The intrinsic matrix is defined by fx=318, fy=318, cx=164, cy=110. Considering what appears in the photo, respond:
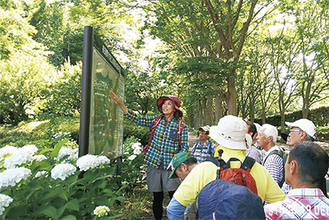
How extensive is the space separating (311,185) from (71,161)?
2116 millimetres

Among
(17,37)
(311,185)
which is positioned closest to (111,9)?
(311,185)

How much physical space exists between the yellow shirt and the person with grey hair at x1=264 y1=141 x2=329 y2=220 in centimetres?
21

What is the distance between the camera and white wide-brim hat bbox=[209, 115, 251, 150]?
7.84ft

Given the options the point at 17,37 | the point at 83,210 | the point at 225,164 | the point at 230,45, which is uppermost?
the point at 17,37

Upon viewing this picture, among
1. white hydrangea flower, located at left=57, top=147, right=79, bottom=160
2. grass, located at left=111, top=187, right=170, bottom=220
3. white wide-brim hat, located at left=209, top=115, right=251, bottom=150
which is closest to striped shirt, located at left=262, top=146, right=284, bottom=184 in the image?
white wide-brim hat, located at left=209, top=115, right=251, bottom=150

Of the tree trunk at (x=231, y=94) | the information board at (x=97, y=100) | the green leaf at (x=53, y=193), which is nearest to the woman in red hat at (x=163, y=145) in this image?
the information board at (x=97, y=100)

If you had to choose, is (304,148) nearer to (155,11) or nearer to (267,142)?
(267,142)

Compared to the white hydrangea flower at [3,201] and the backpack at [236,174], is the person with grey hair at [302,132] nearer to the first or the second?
the backpack at [236,174]

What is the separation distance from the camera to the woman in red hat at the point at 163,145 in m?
4.46

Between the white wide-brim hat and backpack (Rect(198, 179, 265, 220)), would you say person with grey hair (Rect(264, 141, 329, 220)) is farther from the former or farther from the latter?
backpack (Rect(198, 179, 265, 220))

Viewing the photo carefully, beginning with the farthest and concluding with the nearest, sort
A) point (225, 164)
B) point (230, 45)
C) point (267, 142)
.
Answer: point (230, 45) → point (267, 142) → point (225, 164)

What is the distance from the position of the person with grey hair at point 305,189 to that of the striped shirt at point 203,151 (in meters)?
3.28

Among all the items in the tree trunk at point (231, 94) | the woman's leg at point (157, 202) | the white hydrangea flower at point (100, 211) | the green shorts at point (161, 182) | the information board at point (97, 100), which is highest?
the tree trunk at point (231, 94)

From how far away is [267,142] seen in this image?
4000mm
